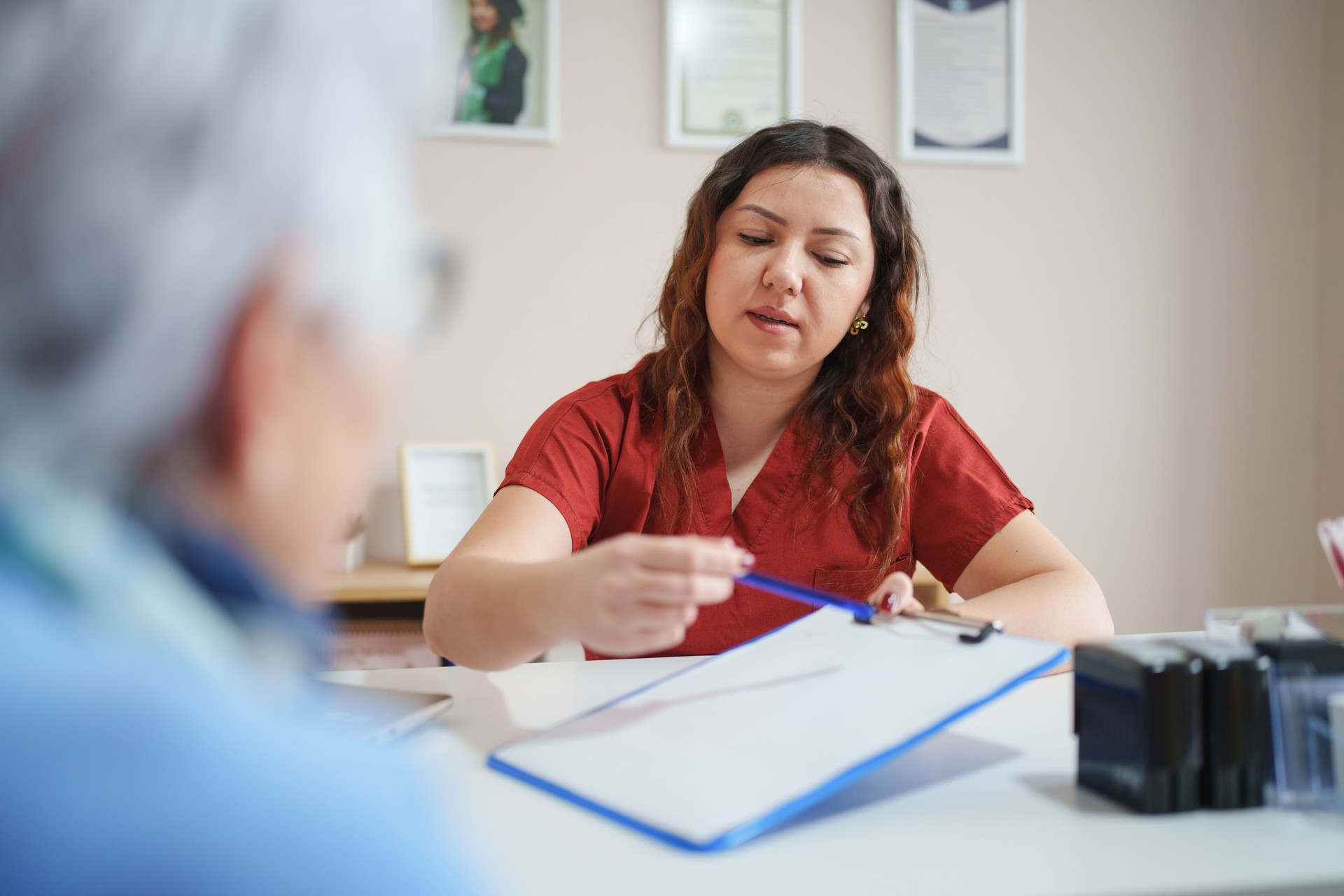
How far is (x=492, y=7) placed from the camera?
2328mm

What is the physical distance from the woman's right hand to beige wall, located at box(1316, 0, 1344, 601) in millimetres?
2481

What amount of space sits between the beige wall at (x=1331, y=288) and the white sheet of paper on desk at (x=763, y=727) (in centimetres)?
228

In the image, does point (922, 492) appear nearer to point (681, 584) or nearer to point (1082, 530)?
point (681, 584)

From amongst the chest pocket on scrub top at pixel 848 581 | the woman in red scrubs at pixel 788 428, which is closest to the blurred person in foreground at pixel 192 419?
the woman in red scrubs at pixel 788 428

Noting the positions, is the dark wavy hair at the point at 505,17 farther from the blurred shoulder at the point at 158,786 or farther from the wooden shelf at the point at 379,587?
the blurred shoulder at the point at 158,786

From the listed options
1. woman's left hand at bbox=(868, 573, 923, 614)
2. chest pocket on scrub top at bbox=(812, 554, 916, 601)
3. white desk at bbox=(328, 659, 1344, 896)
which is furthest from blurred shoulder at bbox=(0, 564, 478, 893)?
chest pocket on scrub top at bbox=(812, 554, 916, 601)

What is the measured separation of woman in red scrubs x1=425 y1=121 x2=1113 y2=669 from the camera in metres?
1.30

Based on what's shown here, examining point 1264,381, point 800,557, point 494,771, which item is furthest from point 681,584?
point 1264,381

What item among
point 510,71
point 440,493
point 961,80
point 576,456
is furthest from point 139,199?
point 961,80

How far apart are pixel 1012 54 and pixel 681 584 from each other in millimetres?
2271

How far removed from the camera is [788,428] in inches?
56.2

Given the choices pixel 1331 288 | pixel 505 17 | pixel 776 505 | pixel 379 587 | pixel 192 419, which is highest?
pixel 505 17

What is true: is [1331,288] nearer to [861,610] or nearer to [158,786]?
[861,610]

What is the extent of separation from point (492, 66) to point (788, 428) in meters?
1.39
